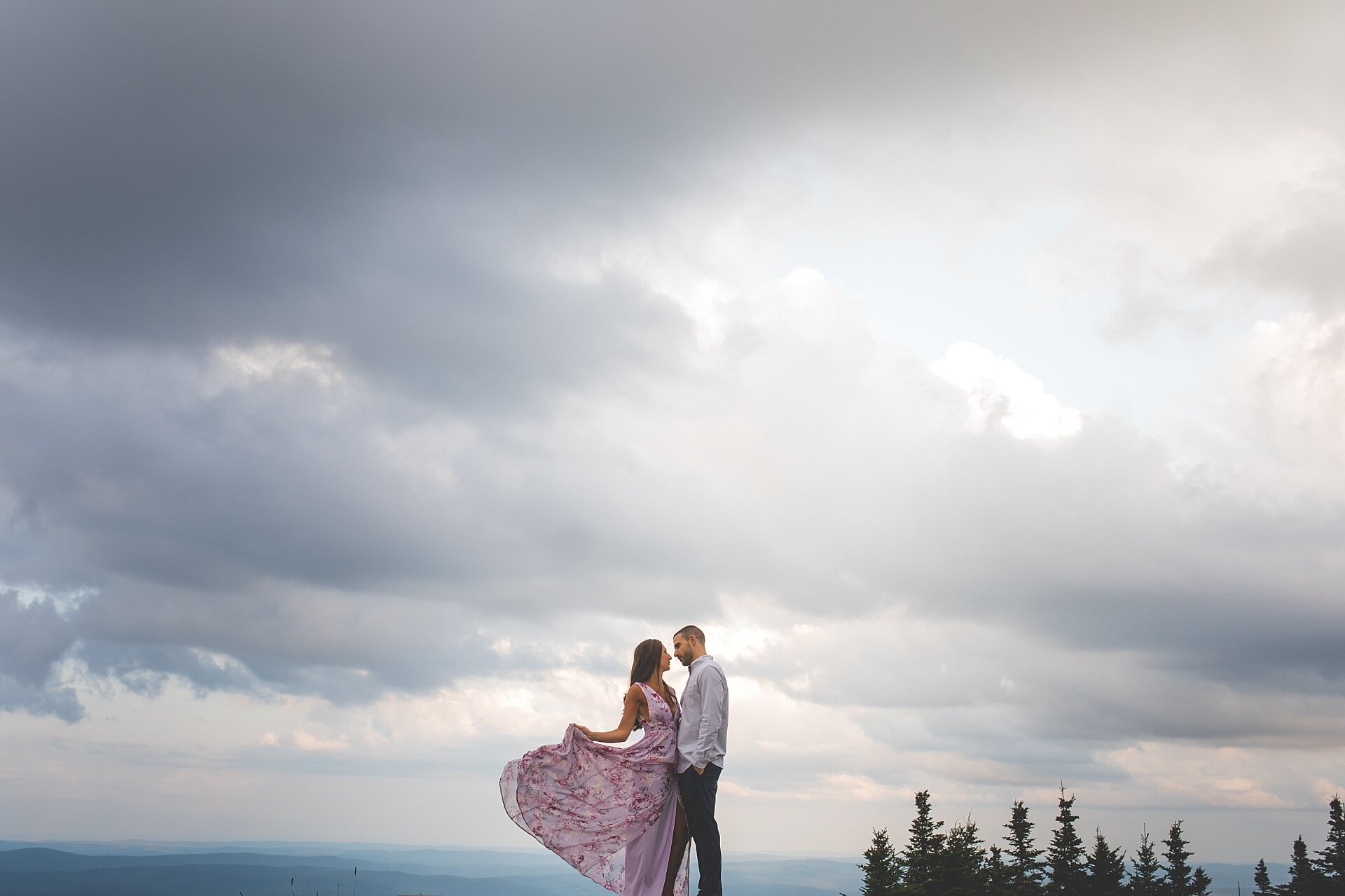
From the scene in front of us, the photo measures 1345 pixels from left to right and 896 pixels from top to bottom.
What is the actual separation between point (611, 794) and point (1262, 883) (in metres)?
45.8

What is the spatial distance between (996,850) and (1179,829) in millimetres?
20222

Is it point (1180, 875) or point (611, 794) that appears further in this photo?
point (1180, 875)

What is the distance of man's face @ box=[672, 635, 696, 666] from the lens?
40.3 feet

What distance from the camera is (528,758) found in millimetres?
12625

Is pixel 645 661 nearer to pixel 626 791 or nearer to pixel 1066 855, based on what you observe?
pixel 626 791

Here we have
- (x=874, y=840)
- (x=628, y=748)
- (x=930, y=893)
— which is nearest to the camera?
(x=628, y=748)

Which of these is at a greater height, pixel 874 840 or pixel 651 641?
pixel 651 641

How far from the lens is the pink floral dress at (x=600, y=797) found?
41.0 feet

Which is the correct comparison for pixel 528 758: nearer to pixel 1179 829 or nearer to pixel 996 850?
pixel 996 850

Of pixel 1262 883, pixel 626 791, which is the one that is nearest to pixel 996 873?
pixel 1262 883

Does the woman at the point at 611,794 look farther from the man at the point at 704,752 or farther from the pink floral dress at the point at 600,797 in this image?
the man at the point at 704,752

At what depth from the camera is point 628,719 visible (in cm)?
1230

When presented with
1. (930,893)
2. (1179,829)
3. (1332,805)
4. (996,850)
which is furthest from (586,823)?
(1179,829)

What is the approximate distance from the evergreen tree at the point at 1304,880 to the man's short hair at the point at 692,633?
37046 mm
